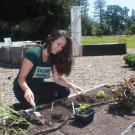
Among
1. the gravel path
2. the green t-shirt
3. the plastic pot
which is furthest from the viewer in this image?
the gravel path

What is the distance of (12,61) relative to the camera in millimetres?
14430

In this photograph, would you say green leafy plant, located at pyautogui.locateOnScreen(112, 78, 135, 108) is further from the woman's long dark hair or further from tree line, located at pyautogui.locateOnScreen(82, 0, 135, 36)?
tree line, located at pyautogui.locateOnScreen(82, 0, 135, 36)

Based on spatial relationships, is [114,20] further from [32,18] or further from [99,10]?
[32,18]

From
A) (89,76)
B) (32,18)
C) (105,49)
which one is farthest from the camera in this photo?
(32,18)

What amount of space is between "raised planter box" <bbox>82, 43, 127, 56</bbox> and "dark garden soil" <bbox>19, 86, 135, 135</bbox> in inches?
548

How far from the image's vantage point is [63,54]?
4828 millimetres

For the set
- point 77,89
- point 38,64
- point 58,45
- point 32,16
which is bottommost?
point 77,89

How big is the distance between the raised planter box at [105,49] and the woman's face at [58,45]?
14259mm

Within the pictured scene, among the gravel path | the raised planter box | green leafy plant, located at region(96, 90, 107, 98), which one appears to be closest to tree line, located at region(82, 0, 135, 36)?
the raised planter box

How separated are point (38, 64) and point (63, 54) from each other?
0.32 meters

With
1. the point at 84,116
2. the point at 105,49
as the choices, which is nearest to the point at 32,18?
the point at 105,49

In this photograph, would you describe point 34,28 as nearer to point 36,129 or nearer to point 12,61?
point 12,61

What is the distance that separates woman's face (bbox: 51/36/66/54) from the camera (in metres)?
4.60

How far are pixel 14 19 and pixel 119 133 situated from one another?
1101 inches
